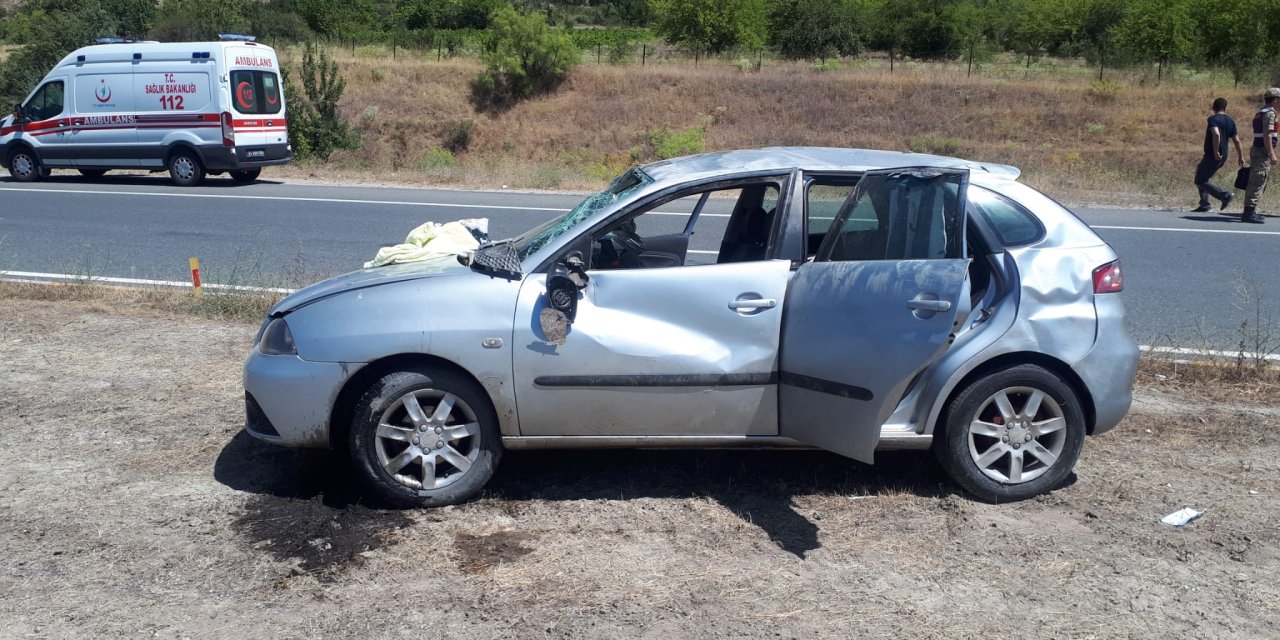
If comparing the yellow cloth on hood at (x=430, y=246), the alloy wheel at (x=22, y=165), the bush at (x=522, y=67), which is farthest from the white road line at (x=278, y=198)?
the bush at (x=522, y=67)

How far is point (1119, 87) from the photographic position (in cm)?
3962

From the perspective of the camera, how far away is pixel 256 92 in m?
20.5

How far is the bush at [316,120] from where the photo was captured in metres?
30.0

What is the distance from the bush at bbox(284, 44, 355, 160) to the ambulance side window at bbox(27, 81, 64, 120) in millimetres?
9188

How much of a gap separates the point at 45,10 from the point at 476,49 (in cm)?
3252

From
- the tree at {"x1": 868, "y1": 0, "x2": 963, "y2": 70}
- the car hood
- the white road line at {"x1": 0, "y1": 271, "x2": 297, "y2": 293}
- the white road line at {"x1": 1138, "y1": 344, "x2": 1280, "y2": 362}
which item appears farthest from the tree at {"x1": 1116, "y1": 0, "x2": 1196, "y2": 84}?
the car hood

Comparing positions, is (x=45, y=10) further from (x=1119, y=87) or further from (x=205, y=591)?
(x=205, y=591)

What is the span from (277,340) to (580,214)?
1527 mm

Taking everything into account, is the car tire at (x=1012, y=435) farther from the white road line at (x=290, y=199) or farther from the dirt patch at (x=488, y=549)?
the white road line at (x=290, y=199)

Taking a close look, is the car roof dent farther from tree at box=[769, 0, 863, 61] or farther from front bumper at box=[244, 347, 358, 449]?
tree at box=[769, 0, 863, 61]

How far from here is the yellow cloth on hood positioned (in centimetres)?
550

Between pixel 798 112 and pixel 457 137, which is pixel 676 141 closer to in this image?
pixel 798 112

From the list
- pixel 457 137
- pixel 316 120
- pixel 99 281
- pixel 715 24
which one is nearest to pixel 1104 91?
pixel 715 24

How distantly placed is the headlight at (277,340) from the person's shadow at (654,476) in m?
0.68
